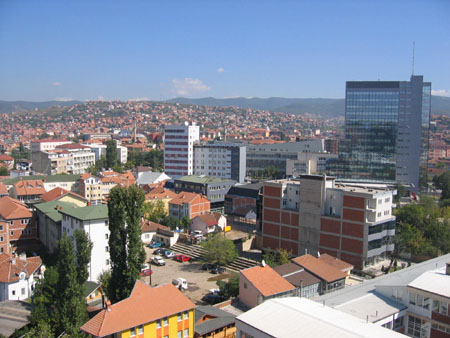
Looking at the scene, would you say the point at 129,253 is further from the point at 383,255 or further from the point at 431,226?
the point at 431,226

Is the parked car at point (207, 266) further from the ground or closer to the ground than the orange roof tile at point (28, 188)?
closer to the ground

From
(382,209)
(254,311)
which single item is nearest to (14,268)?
(254,311)

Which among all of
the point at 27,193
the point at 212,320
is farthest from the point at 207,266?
the point at 27,193

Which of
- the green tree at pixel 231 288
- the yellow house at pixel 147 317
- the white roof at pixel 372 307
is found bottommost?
the green tree at pixel 231 288

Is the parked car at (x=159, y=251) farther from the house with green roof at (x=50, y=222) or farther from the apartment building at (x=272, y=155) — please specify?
the apartment building at (x=272, y=155)

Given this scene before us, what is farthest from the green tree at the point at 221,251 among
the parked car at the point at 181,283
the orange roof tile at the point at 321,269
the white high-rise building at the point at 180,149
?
the white high-rise building at the point at 180,149

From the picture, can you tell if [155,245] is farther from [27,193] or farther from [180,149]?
[180,149]
